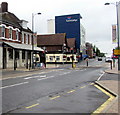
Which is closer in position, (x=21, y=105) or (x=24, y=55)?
(x=21, y=105)

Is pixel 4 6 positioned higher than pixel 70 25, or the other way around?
pixel 70 25

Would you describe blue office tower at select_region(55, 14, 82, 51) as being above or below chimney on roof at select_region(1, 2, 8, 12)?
above

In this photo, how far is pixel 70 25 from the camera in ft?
289

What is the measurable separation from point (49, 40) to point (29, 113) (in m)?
62.4

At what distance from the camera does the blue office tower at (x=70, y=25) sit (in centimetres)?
8631

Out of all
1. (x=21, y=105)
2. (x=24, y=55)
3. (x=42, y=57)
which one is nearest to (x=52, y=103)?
(x=21, y=105)

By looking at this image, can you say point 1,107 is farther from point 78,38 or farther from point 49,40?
point 78,38

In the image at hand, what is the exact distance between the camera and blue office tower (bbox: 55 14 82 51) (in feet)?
283

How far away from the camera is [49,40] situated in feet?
223

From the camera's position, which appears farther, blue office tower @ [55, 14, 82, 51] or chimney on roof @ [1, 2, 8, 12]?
blue office tower @ [55, 14, 82, 51]

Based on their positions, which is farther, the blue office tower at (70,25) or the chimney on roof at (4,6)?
the blue office tower at (70,25)

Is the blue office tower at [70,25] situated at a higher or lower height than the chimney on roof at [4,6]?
→ higher

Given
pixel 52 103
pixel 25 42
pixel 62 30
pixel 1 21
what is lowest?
pixel 52 103

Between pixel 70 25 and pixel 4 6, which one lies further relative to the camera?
pixel 70 25
